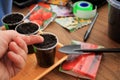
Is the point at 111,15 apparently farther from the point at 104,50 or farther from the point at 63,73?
the point at 63,73

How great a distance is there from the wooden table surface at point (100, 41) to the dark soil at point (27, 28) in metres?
0.10

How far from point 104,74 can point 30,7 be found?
44 centimetres

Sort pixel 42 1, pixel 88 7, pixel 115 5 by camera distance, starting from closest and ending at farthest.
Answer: pixel 115 5 < pixel 88 7 < pixel 42 1

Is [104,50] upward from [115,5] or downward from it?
downward

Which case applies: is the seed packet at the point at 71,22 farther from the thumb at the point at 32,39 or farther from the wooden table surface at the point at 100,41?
the thumb at the point at 32,39

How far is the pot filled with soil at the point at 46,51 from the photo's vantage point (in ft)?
1.91

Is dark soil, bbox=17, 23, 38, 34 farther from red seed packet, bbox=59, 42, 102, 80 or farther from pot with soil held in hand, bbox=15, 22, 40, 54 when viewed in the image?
red seed packet, bbox=59, 42, 102, 80

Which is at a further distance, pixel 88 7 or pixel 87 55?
pixel 88 7

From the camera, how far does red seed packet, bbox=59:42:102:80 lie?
58 cm

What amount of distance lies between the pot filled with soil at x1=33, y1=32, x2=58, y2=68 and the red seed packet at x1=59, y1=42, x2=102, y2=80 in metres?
0.04

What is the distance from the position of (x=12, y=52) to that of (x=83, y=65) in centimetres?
21

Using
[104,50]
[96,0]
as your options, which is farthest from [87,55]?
[96,0]

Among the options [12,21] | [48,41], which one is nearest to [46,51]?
[48,41]

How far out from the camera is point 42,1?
91 centimetres
